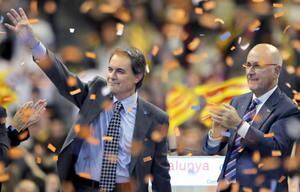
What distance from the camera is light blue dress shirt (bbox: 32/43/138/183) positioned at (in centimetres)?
477

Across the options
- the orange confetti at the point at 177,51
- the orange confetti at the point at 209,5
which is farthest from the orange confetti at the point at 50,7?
the orange confetti at the point at 209,5

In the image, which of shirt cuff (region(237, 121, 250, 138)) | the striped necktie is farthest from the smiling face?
shirt cuff (region(237, 121, 250, 138))

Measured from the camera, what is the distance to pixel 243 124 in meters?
4.78

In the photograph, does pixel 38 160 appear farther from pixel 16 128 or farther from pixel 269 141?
pixel 269 141

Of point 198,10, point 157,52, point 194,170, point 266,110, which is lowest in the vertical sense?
point 194,170

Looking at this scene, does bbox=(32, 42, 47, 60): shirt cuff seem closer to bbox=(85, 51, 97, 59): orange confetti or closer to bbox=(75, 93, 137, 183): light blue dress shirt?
bbox=(75, 93, 137, 183): light blue dress shirt

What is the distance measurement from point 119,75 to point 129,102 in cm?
21

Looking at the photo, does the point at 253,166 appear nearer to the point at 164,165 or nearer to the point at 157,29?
the point at 164,165

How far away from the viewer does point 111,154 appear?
4.77 metres

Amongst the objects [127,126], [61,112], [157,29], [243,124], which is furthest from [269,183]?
[157,29]

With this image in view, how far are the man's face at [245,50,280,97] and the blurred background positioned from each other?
0.92m

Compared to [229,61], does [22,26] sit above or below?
above

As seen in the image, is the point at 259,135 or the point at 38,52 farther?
the point at 259,135

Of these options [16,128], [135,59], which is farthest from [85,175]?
[135,59]
